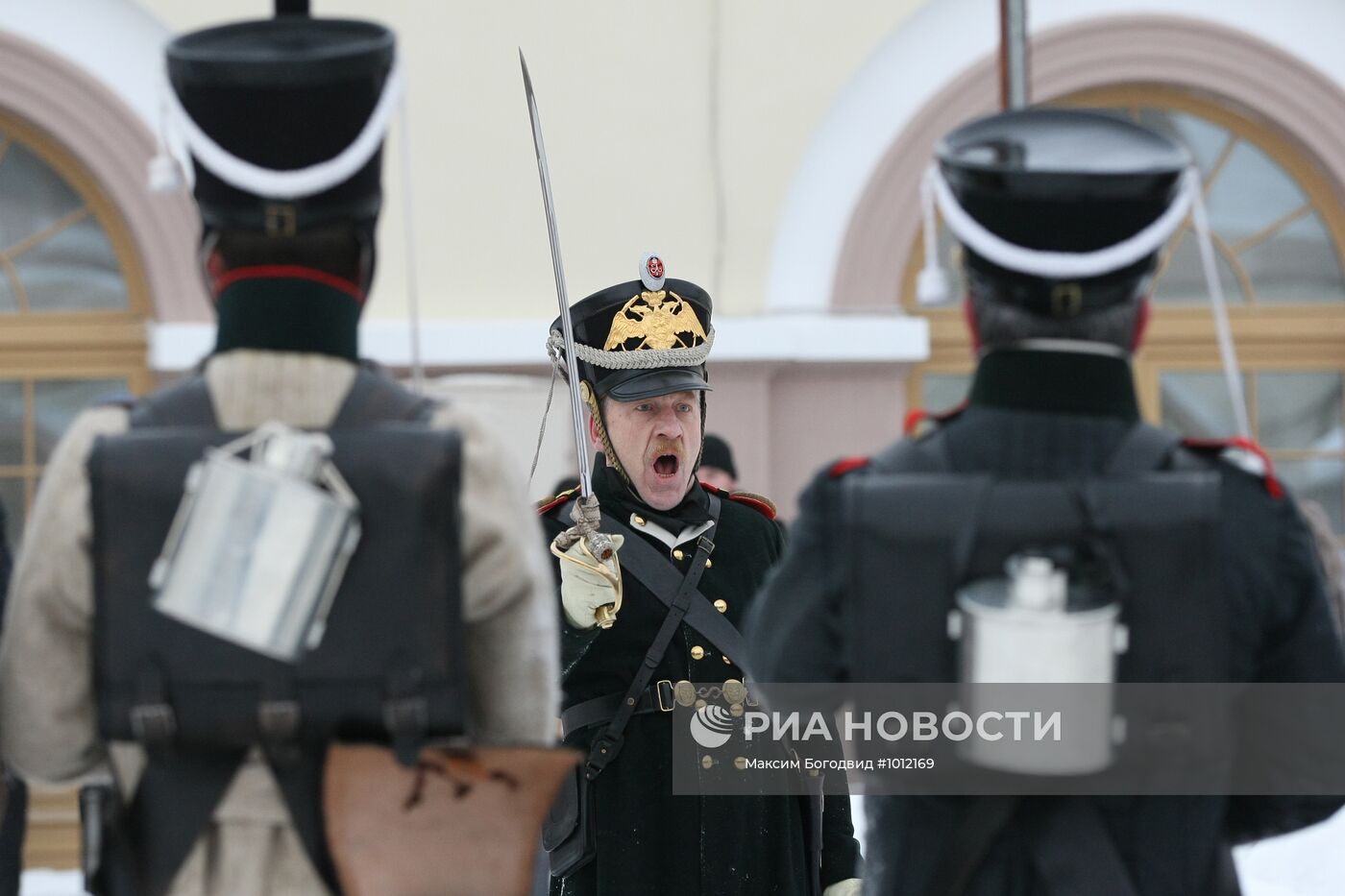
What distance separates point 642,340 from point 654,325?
0.15ft

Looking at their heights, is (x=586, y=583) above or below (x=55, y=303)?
below

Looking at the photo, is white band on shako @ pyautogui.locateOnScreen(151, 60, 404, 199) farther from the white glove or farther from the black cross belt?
the black cross belt

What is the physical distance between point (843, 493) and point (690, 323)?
140 cm

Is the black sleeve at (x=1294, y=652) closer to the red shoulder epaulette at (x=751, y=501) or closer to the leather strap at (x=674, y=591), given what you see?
the leather strap at (x=674, y=591)

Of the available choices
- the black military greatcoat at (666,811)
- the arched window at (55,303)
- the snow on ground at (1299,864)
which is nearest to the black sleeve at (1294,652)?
the black military greatcoat at (666,811)

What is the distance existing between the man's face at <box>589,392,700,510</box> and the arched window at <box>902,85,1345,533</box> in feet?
11.1

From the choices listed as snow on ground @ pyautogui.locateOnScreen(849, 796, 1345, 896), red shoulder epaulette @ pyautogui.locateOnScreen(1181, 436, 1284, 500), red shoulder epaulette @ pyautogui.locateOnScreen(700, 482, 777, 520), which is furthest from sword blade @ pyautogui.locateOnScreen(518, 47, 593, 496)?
snow on ground @ pyautogui.locateOnScreen(849, 796, 1345, 896)

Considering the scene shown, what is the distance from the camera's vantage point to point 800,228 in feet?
21.3

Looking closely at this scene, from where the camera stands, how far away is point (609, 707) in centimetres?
321

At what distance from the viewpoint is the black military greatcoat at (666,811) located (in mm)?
3172

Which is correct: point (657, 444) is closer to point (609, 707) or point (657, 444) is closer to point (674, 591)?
point (674, 591)

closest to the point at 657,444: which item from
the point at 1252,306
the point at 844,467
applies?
the point at 844,467

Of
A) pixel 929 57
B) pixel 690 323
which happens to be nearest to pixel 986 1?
pixel 929 57

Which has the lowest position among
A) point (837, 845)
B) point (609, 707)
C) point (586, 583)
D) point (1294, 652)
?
point (837, 845)
